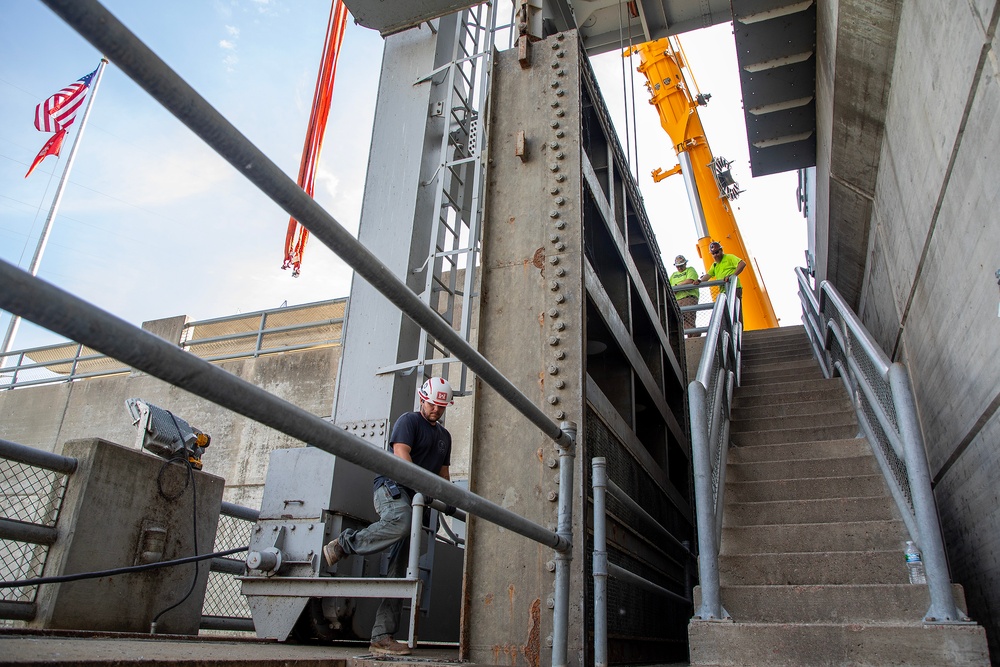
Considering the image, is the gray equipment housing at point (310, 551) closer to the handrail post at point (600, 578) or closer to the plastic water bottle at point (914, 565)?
the handrail post at point (600, 578)

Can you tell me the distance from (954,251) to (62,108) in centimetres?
1781

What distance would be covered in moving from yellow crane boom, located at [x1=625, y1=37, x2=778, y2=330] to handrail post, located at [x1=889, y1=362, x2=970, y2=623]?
44.8 feet

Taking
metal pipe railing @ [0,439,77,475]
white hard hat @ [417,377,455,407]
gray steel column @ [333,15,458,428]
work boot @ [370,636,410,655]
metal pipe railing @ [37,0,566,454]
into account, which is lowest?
work boot @ [370,636,410,655]

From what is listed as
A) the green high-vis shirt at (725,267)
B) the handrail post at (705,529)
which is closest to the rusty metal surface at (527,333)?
the handrail post at (705,529)

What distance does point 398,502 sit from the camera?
4426 mm

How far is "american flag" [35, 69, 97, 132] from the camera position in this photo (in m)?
15.5

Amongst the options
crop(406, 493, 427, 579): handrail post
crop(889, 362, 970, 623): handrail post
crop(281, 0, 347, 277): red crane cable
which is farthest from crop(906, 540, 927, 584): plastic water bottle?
crop(281, 0, 347, 277): red crane cable

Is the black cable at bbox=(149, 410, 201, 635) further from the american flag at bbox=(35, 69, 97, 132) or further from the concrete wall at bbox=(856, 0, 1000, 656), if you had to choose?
the american flag at bbox=(35, 69, 97, 132)

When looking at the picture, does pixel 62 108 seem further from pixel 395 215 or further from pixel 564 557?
pixel 564 557

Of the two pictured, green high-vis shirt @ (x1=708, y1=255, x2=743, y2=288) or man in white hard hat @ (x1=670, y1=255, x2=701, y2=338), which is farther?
green high-vis shirt @ (x1=708, y1=255, x2=743, y2=288)

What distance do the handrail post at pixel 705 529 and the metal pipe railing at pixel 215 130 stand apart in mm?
2048

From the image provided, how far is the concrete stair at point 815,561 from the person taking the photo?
9.87ft

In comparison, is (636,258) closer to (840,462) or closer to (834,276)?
(834,276)

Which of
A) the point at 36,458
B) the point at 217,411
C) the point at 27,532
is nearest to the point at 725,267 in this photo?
the point at 217,411
